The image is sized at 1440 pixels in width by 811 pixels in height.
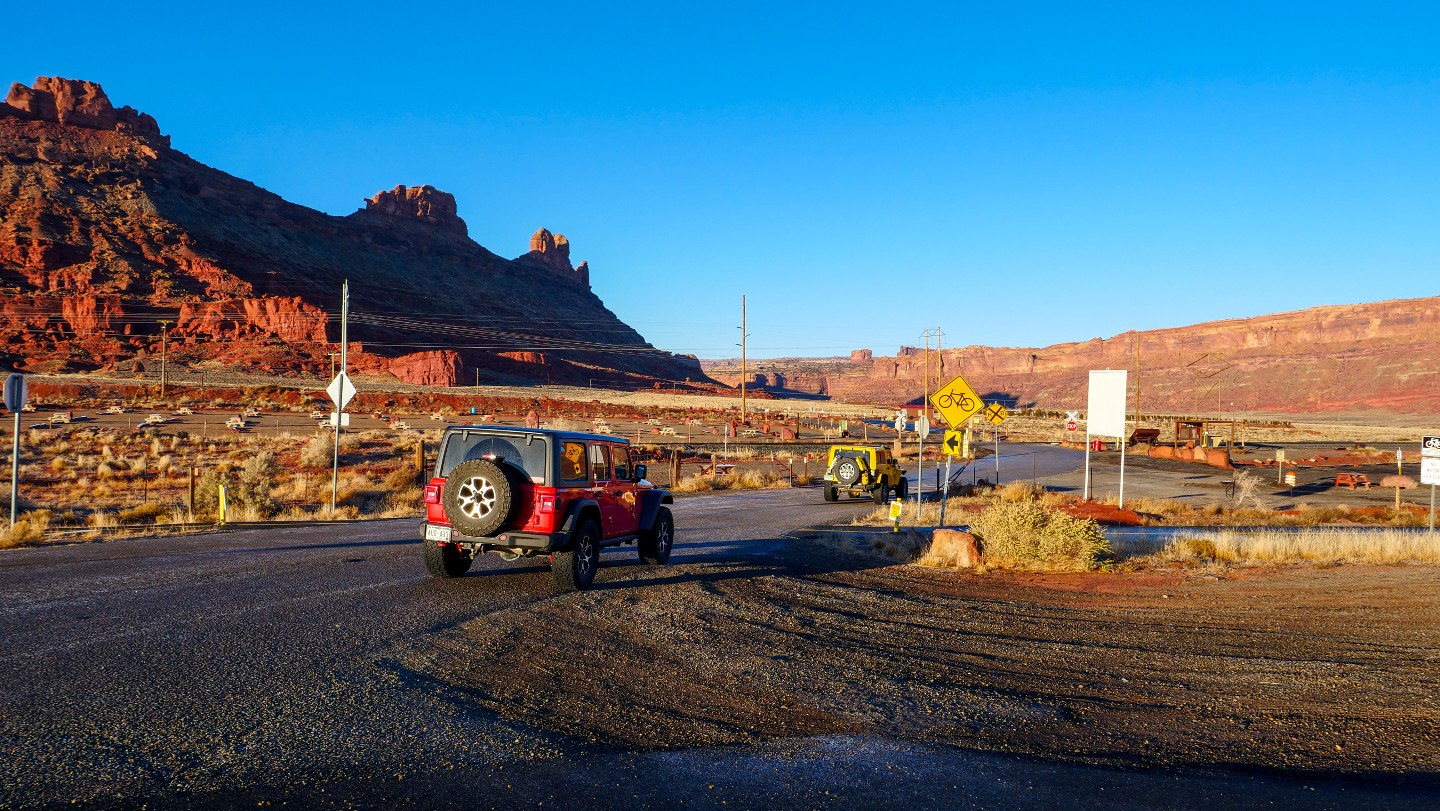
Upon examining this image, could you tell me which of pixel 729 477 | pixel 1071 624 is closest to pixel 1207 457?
pixel 729 477

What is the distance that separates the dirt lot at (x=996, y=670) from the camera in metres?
5.75

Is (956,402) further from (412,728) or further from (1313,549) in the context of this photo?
(412,728)

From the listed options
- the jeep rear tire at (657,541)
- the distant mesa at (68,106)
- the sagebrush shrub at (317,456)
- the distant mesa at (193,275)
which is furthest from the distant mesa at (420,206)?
the jeep rear tire at (657,541)

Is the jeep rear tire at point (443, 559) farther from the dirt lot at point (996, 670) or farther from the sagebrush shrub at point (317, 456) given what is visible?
the sagebrush shrub at point (317, 456)

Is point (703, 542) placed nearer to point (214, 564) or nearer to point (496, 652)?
point (214, 564)

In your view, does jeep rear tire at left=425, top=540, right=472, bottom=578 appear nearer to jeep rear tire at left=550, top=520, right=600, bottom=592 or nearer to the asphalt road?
the asphalt road

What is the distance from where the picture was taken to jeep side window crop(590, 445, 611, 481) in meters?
11.5

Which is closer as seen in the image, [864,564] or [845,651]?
[845,651]

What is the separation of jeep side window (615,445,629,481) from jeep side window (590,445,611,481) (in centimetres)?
24

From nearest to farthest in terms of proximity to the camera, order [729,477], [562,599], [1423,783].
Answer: [1423,783] → [562,599] → [729,477]

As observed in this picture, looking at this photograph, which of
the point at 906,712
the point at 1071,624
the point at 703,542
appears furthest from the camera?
the point at 703,542

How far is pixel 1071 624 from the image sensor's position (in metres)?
9.59

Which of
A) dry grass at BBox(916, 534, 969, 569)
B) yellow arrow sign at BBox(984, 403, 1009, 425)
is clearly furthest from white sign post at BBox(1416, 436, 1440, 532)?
yellow arrow sign at BBox(984, 403, 1009, 425)

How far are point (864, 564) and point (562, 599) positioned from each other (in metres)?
5.63
